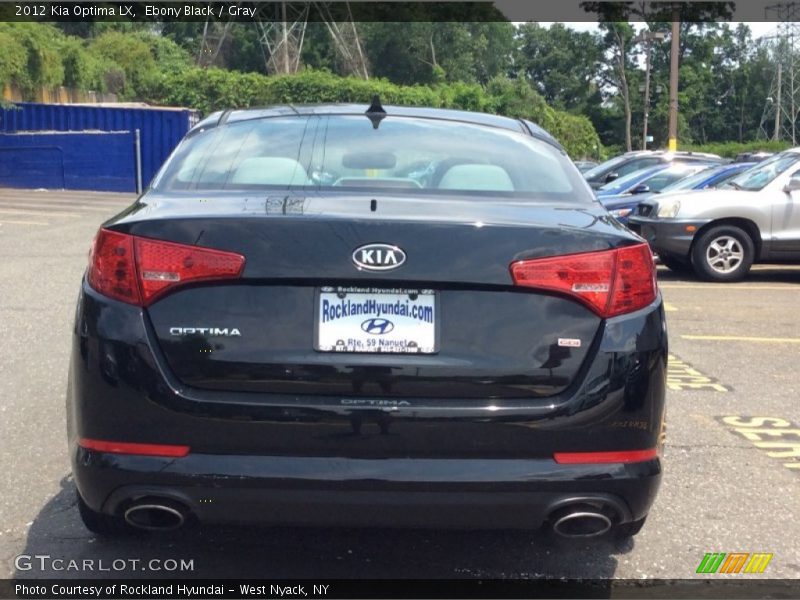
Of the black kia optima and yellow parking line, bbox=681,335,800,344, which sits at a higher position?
the black kia optima

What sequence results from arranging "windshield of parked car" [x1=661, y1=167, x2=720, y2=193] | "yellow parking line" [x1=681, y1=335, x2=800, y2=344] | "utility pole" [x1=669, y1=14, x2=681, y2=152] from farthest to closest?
"utility pole" [x1=669, y1=14, x2=681, y2=152] → "windshield of parked car" [x1=661, y1=167, x2=720, y2=193] → "yellow parking line" [x1=681, y1=335, x2=800, y2=344]

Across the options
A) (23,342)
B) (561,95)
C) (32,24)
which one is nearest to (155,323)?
(23,342)

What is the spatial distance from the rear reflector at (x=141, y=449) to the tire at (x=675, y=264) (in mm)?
10278

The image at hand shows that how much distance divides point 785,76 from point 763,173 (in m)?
84.3

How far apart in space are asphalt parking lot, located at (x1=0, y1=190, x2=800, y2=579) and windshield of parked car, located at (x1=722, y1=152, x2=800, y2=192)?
479 cm

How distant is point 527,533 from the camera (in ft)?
13.5

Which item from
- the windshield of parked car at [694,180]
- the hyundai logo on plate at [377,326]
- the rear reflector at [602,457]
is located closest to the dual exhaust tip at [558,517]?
the rear reflector at [602,457]

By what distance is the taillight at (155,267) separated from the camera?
119 inches

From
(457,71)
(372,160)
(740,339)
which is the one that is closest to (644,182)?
(740,339)

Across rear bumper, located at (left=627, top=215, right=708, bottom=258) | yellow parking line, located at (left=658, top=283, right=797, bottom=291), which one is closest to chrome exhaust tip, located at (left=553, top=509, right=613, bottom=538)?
yellow parking line, located at (left=658, top=283, right=797, bottom=291)

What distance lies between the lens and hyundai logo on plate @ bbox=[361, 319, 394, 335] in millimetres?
3006

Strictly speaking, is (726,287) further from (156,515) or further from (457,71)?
(457,71)

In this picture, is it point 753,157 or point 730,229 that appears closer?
point 730,229

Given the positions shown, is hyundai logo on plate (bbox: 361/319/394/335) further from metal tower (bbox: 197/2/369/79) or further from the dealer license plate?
metal tower (bbox: 197/2/369/79)
